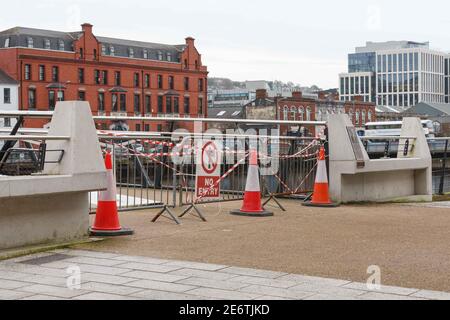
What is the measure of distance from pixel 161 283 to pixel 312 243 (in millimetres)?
Result: 3147

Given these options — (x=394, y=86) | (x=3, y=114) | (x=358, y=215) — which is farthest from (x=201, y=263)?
(x=394, y=86)

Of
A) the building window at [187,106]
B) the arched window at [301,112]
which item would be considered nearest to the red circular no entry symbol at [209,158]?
the building window at [187,106]

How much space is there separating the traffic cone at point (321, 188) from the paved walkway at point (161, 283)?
6594 mm

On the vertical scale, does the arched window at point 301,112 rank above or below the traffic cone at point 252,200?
above

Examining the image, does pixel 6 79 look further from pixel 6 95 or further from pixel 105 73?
pixel 105 73

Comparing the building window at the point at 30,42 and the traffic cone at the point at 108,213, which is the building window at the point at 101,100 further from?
the traffic cone at the point at 108,213

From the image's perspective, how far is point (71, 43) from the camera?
9019 cm

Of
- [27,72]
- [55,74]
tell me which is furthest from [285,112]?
[27,72]

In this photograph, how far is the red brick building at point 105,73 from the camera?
82938mm

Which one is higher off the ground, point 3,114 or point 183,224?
point 3,114

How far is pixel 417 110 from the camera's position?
6122 inches

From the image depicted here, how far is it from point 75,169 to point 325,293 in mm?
4045

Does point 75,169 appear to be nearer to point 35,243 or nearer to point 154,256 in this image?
point 35,243

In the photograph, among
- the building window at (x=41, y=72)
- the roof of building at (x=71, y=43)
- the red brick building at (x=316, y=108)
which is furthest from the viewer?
the red brick building at (x=316, y=108)
